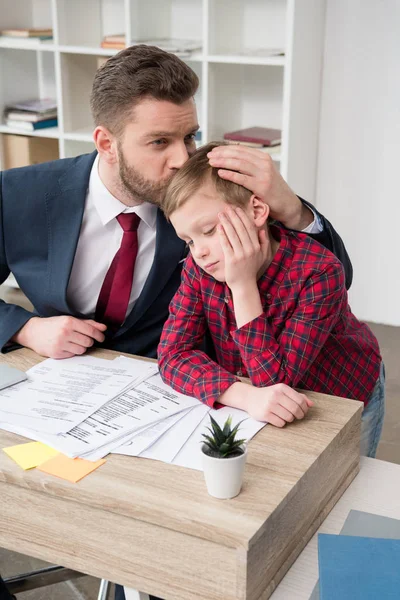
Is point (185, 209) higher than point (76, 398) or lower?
higher

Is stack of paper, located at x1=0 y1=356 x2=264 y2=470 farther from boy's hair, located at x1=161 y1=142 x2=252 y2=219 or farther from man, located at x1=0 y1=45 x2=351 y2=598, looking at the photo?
boy's hair, located at x1=161 y1=142 x2=252 y2=219

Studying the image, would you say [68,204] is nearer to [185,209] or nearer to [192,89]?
[192,89]

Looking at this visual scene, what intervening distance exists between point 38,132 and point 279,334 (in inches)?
125

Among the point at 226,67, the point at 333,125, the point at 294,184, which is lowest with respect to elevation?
the point at 294,184

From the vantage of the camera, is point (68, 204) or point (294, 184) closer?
point (68, 204)

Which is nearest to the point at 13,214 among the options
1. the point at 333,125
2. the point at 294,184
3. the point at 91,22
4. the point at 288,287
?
the point at 288,287

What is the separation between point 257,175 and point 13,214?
2.36 feet

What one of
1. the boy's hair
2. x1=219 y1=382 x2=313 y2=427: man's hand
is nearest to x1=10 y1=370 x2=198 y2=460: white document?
x1=219 y1=382 x2=313 y2=427: man's hand

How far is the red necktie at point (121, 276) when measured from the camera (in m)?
2.03

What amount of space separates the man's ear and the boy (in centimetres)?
40

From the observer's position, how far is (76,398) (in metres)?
1.57

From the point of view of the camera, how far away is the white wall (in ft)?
12.8

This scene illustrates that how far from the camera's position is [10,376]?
1.66 meters

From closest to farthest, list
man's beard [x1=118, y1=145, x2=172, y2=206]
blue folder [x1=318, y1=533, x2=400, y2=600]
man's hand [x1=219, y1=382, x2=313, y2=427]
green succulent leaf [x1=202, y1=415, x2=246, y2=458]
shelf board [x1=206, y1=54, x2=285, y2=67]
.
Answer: blue folder [x1=318, y1=533, x2=400, y2=600] → green succulent leaf [x1=202, y1=415, x2=246, y2=458] → man's hand [x1=219, y1=382, x2=313, y2=427] → man's beard [x1=118, y1=145, x2=172, y2=206] → shelf board [x1=206, y1=54, x2=285, y2=67]
